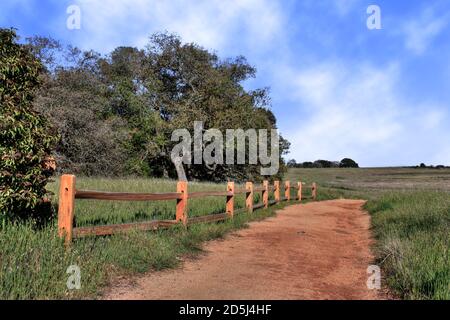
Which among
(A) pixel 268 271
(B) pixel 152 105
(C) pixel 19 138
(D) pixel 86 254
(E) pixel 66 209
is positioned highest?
(B) pixel 152 105

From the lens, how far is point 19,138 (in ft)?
21.0

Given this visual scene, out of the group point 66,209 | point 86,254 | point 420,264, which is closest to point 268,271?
point 420,264

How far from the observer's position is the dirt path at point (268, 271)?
5.36m

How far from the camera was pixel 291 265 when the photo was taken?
7227 mm

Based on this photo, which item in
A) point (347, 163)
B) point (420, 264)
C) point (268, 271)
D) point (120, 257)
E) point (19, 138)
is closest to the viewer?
point (420, 264)

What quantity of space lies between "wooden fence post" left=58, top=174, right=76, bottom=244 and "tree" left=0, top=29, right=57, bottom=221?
49 cm

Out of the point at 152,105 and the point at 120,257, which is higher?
the point at 152,105

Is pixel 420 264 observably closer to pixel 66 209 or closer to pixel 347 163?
pixel 66 209

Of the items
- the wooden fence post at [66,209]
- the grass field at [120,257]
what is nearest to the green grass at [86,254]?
the grass field at [120,257]

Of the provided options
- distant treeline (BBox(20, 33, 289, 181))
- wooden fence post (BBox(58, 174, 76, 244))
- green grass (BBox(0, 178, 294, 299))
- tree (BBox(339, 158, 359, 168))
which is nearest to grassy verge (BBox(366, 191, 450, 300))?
green grass (BBox(0, 178, 294, 299))

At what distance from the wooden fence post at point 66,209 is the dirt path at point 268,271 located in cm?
134

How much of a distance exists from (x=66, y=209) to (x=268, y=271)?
3.40 m

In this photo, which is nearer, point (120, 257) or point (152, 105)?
point (120, 257)

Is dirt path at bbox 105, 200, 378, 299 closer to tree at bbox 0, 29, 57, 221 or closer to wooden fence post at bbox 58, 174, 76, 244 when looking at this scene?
wooden fence post at bbox 58, 174, 76, 244
